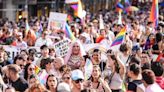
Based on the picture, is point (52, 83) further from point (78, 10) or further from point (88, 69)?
point (78, 10)

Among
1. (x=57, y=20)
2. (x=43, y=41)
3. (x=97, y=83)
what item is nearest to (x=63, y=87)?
(x=97, y=83)

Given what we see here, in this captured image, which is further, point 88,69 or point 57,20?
point 57,20

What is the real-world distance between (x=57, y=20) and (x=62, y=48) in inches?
148

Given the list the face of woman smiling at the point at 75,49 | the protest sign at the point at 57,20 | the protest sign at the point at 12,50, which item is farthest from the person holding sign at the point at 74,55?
the protest sign at the point at 57,20

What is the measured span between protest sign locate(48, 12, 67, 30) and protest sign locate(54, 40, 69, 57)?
319 cm

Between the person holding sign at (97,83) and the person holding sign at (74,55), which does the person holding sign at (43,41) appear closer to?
the person holding sign at (74,55)

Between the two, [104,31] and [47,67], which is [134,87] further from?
[104,31]

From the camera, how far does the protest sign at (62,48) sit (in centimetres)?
1259

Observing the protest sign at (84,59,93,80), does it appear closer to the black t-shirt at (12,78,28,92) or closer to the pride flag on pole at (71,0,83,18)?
the black t-shirt at (12,78,28,92)

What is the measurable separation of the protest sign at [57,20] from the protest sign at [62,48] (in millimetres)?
3193

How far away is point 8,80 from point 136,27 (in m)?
9.48

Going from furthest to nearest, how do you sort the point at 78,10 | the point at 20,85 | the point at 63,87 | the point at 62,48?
the point at 78,10 → the point at 62,48 → the point at 20,85 → the point at 63,87

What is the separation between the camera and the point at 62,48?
12711mm

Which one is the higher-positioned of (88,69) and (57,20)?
(57,20)
